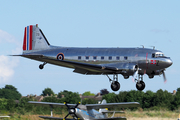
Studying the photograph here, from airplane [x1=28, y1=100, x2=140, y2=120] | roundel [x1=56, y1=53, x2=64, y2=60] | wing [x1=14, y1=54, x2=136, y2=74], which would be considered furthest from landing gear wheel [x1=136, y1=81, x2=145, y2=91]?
roundel [x1=56, y1=53, x2=64, y2=60]

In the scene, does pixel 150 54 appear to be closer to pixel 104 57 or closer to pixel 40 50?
pixel 104 57

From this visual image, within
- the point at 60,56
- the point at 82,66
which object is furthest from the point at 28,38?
the point at 82,66

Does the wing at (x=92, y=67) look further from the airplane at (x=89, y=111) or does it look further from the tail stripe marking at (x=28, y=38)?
the airplane at (x=89, y=111)

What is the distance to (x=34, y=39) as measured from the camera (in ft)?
186

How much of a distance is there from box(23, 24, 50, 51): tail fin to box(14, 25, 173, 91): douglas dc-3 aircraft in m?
4.41

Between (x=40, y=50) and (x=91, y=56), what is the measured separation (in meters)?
11.2

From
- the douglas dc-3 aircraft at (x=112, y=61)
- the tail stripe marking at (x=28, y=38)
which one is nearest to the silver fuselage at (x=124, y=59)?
the douglas dc-3 aircraft at (x=112, y=61)

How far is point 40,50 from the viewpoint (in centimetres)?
5519

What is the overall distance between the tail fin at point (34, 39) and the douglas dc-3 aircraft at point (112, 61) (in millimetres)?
4410

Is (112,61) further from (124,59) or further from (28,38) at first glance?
(28,38)

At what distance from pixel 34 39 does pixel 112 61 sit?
16416 mm

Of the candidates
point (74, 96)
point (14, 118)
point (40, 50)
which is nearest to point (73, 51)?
point (40, 50)

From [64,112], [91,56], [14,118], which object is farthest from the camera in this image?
[64,112]

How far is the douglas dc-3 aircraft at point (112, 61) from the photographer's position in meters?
44.8
